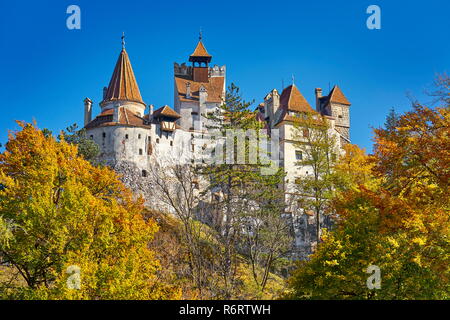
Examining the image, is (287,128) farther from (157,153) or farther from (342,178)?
(342,178)

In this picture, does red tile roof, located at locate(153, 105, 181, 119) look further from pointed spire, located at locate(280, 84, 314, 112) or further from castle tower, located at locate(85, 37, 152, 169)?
pointed spire, located at locate(280, 84, 314, 112)

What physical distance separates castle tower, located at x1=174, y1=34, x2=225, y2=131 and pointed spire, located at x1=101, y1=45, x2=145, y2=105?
560cm

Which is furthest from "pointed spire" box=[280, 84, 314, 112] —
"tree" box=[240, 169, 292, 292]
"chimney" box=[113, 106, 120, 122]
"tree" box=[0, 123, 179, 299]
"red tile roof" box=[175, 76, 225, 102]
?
"tree" box=[0, 123, 179, 299]

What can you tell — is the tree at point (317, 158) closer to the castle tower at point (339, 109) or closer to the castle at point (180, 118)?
the castle at point (180, 118)

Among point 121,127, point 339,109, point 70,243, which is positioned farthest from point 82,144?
point 339,109

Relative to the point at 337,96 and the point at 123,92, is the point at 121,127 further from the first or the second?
the point at 337,96

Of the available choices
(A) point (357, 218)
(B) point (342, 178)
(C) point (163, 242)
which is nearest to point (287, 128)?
(B) point (342, 178)

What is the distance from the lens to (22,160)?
99.2 feet

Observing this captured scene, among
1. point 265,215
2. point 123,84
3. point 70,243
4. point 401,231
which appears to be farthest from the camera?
point 123,84

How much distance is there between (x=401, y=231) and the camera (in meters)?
20.9

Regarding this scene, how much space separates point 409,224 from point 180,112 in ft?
141

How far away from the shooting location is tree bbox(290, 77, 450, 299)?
19.9m

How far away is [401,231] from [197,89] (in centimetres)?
4579

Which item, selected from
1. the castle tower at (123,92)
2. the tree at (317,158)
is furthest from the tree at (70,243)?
the castle tower at (123,92)
